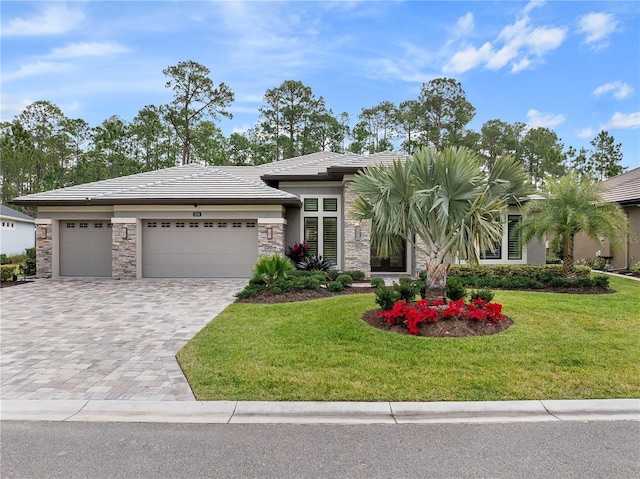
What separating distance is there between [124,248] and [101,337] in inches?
A: 324

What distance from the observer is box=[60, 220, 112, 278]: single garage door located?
49.6 ft

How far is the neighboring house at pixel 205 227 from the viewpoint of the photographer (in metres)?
14.1

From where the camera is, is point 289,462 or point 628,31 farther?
point 628,31

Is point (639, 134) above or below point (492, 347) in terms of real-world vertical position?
above

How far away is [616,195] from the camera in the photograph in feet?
57.1

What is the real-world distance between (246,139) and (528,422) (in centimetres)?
3111

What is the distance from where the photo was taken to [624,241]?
625 inches

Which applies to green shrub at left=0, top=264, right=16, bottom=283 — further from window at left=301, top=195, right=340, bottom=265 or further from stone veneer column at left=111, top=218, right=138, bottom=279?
window at left=301, top=195, right=340, bottom=265

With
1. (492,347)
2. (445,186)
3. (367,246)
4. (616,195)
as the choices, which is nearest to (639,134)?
(616,195)

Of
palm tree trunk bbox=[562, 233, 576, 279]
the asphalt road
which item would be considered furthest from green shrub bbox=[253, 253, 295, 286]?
palm tree trunk bbox=[562, 233, 576, 279]

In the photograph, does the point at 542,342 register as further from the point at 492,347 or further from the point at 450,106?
the point at 450,106

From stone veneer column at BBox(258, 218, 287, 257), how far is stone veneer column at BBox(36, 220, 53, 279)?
8.18m

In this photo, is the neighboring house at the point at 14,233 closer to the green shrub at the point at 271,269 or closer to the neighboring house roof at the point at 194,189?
the neighboring house roof at the point at 194,189

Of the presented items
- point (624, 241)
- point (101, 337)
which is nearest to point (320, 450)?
point (101, 337)
